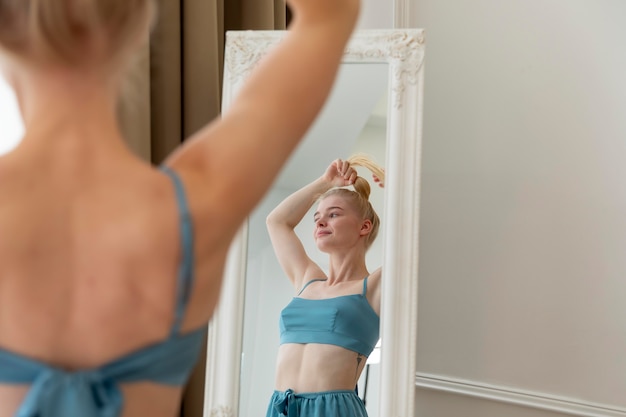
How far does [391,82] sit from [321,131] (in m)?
0.23

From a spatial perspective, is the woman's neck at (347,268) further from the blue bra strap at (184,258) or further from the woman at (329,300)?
the blue bra strap at (184,258)

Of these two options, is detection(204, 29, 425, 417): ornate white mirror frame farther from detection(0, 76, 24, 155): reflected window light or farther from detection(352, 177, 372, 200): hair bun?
detection(0, 76, 24, 155): reflected window light

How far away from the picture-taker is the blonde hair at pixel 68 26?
0.55 meters

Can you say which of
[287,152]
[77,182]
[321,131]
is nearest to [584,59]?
[321,131]

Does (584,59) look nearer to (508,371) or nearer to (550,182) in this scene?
(550,182)

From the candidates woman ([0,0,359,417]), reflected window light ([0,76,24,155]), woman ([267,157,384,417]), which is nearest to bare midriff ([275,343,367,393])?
woman ([267,157,384,417])

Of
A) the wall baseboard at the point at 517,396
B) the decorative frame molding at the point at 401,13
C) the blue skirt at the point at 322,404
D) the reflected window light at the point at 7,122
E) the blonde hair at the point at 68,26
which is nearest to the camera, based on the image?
the blonde hair at the point at 68,26

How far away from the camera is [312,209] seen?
1.97 m

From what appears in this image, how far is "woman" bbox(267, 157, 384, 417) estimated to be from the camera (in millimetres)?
1795

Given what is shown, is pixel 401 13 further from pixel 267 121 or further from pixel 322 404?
pixel 267 121

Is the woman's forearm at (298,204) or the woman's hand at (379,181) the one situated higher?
the woman's hand at (379,181)

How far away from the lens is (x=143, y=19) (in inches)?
24.0

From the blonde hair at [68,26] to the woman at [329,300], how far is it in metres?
1.30

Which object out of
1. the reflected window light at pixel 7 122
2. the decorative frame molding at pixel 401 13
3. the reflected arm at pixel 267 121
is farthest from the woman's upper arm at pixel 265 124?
the decorative frame molding at pixel 401 13
